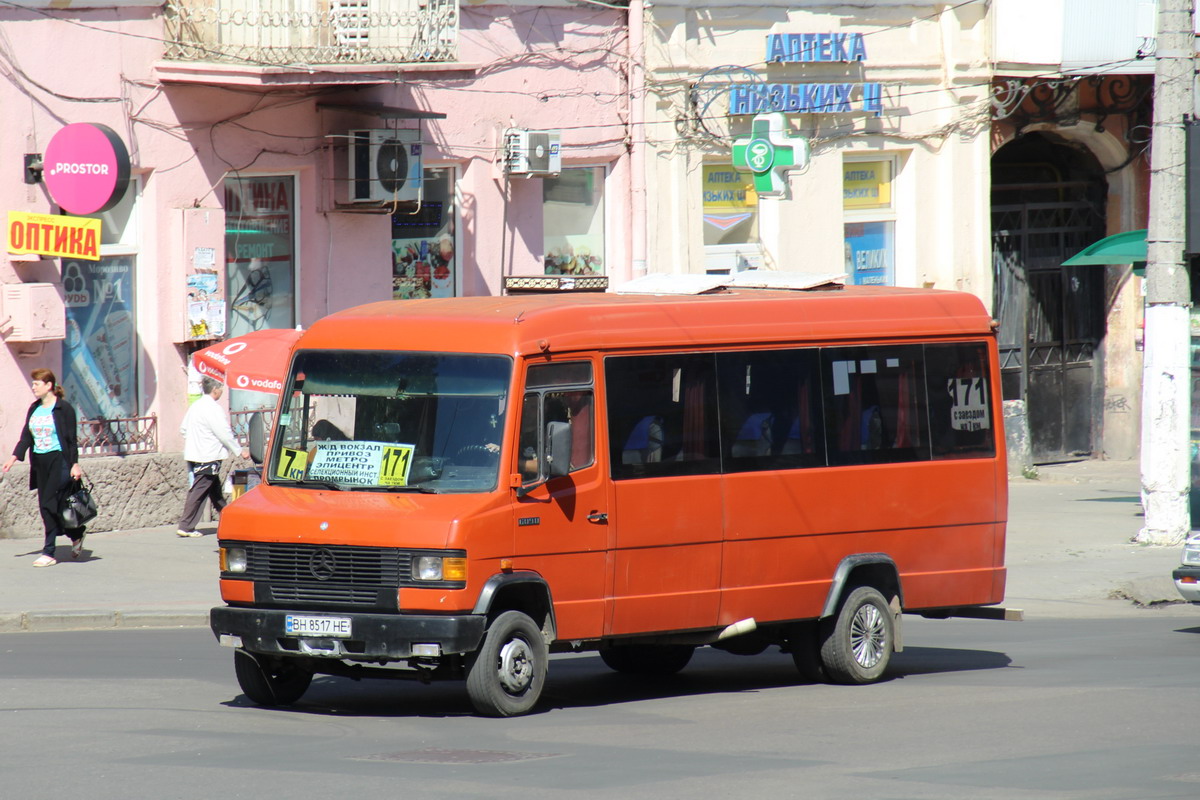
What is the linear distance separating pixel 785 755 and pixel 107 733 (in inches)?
140

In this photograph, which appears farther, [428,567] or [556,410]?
[556,410]

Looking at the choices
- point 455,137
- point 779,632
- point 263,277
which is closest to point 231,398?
point 263,277

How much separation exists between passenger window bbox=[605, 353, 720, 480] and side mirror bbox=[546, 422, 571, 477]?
0.57m

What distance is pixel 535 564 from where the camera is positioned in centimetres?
1055

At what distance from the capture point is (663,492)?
36.9 feet

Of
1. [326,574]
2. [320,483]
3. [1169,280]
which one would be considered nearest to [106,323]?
[320,483]

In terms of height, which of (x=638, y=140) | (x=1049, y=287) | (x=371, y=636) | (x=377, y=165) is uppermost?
(x=638, y=140)

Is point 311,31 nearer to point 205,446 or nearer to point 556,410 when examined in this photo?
point 205,446

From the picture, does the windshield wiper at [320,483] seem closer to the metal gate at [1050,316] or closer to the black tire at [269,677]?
the black tire at [269,677]

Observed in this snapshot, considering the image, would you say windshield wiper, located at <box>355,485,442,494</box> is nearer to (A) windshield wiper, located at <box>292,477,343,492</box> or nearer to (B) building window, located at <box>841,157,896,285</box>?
(A) windshield wiper, located at <box>292,477,343,492</box>

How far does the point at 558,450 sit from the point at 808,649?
2.79 meters

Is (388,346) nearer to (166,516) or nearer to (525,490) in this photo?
(525,490)

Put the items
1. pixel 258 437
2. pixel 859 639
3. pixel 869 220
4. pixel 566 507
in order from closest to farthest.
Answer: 1. pixel 566 507
2. pixel 258 437
3. pixel 859 639
4. pixel 869 220

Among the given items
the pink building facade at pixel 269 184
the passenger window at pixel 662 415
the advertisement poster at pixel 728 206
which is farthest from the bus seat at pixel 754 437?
the advertisement poster at pixel 728 206
